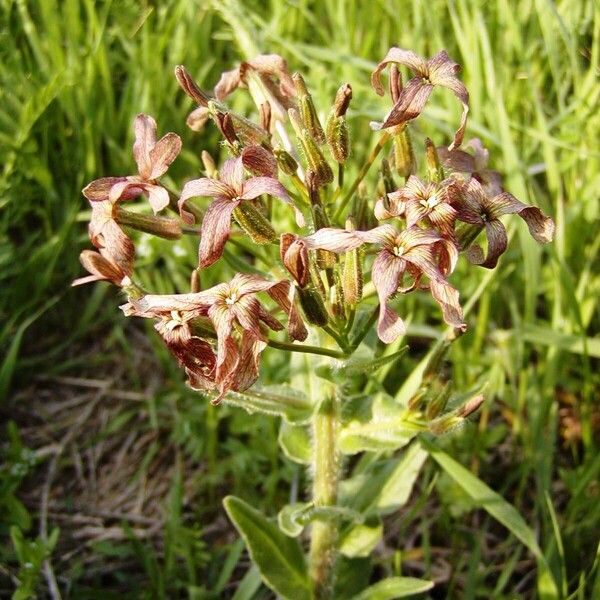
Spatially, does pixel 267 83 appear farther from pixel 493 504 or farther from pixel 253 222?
pixel 493 504

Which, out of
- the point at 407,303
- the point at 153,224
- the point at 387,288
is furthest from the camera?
the point at 407,303

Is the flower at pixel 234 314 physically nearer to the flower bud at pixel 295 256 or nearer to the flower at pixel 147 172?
the flower bud at pixel 295 256

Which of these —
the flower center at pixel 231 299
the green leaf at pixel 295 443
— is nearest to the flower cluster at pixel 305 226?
the flower center at pixel 231 299

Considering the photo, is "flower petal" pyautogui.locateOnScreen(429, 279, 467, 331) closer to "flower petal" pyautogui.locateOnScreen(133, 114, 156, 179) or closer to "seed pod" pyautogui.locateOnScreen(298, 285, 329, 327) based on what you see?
"seed pod" pyautogui.locateOnScreen(298, 285, 329, 327)

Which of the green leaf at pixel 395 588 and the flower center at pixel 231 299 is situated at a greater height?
the flower center at pixel 231 299

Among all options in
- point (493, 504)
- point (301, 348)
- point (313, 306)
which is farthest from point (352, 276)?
point (493, 504)

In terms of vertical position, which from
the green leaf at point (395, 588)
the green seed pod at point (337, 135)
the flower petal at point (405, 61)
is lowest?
the green leaf at point (395, 588)

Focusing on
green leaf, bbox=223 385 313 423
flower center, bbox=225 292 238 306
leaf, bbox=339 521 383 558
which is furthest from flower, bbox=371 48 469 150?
leaf, bbox=339 521 383 558

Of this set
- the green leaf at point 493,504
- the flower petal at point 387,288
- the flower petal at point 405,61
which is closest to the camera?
the flower petal at point 387,288
